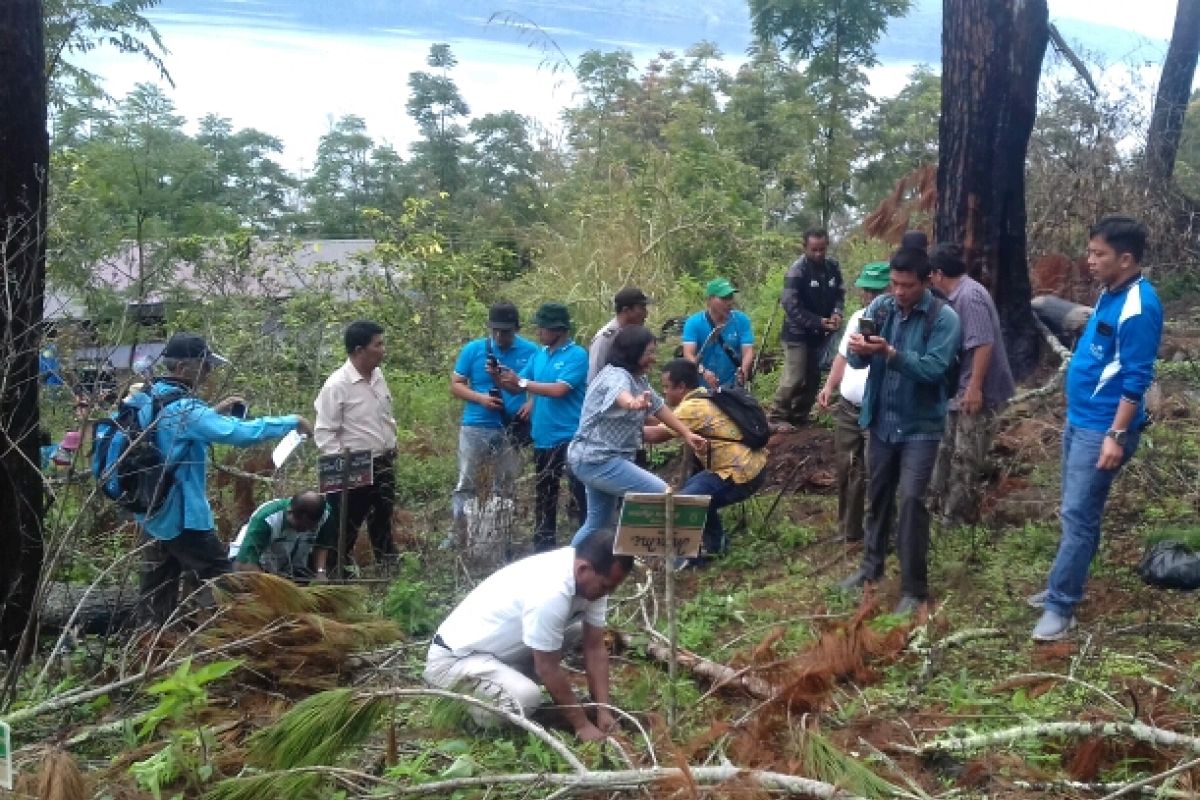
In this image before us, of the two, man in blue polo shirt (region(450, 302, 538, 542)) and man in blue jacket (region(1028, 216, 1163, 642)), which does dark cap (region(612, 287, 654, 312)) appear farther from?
man in blue jacket (region(1028, 216, 1163, 642))

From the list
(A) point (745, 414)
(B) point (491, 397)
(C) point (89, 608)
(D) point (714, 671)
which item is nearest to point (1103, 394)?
(D) point (714, 671)

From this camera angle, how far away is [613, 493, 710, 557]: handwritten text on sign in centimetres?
449

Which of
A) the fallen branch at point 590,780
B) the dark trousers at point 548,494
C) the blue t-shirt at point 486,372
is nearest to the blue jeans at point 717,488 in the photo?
the dark trousers at point 548,494

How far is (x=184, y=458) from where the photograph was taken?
6.02 meters

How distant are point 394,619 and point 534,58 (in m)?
10.1

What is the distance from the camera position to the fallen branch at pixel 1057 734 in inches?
161

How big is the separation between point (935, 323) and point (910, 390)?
355 mm

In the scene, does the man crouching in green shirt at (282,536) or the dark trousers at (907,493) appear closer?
the dark trousers at (907,493)

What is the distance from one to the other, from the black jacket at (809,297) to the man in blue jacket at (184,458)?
15.9 feet

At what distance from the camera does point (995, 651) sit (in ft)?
18.3

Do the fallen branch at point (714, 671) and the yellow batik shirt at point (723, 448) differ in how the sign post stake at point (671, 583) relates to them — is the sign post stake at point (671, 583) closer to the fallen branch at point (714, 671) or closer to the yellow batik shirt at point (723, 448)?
the fallen branch at point (714, 671)

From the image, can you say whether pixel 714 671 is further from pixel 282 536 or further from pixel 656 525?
pixel 282 536

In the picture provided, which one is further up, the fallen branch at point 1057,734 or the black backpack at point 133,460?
the black backpack at point 133,460

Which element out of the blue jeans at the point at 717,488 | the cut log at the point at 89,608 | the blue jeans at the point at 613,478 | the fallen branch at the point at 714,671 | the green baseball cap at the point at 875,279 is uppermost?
the green baseball cap at the point at 875,279
